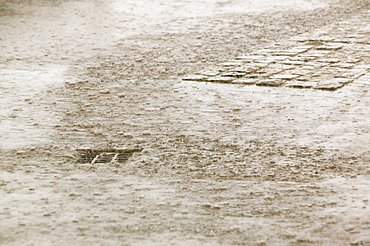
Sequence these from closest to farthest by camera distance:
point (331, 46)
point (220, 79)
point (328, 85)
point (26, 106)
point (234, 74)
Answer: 1. point (26, 106)
2. point (328, 85)
3. point (220, 79)
4. point (234, 74)
5. point (331, 46)

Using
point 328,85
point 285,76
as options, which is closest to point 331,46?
point 285,76

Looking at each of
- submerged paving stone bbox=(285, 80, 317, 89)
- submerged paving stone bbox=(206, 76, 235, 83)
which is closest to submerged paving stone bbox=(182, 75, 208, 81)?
submerged paving stone bbox=(206, 76, 235, 83)

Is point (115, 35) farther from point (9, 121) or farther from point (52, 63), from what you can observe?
point (9, 121)

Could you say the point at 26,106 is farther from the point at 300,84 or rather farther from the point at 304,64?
the point at 304,64

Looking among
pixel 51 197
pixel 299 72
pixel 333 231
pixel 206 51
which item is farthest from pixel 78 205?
pixel 206 51

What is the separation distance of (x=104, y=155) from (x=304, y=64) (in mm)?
4517

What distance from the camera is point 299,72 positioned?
32.5ft

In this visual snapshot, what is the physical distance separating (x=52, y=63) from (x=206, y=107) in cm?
342

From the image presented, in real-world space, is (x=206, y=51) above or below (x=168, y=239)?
below

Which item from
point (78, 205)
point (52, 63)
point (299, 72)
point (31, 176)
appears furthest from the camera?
point (52, 63)

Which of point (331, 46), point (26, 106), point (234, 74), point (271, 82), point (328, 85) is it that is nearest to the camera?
point (26, 106)

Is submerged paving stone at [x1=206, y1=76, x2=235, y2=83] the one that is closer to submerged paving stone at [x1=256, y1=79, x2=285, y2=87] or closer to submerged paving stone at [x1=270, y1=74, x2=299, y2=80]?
submerged paving stone at [x1=256, y1=79, x2=285, y2=87]

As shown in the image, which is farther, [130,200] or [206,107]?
[206,107]

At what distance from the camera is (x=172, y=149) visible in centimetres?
684
